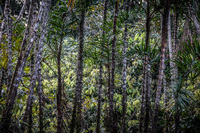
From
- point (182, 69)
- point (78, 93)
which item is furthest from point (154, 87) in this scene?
point (78, 93)

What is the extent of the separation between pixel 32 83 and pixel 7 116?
71 cm

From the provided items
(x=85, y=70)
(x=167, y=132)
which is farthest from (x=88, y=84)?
(x=167, y=132)

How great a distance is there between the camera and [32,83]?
121 inches

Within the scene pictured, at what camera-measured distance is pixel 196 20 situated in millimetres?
4078

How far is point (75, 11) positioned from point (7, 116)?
2.40m

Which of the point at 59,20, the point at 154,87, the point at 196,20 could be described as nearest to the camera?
the point at 59,20

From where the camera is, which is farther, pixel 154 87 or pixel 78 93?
pixel 154 87

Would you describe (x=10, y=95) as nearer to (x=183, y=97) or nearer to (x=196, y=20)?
(x=183, y=97)

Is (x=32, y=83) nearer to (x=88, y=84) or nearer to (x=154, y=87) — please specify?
(x=88, y=84)

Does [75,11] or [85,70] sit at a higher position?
[75,11]

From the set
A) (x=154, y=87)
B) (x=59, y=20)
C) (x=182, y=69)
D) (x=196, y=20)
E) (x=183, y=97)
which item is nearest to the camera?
(x=183, y=97)

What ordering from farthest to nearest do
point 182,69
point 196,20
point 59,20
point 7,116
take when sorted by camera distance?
point 196,20 → point 182,69 → point 59,20 → point 7,116

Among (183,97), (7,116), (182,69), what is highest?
(182,69)

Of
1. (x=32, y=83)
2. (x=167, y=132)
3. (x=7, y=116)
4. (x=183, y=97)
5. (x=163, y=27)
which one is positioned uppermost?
(x=163, y=27)
